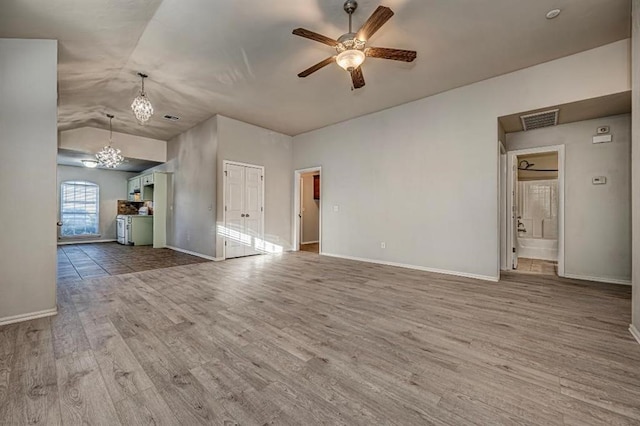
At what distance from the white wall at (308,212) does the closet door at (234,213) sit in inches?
114

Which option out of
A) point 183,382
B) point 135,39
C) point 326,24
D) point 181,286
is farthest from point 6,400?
point 326,24

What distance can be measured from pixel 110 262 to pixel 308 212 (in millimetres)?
5438

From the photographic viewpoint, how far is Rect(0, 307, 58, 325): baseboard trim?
2.53m

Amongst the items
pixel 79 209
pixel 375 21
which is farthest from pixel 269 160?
pixel 79 209

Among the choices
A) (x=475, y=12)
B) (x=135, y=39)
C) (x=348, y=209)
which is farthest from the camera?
(x=348, y=209)

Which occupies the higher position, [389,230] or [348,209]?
[348,209]

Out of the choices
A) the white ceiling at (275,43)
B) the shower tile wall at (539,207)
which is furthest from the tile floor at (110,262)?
the shower tile wall at (539,207)

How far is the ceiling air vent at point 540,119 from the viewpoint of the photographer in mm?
3945

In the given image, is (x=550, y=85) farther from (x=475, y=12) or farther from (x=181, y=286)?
(x=181, y=286)

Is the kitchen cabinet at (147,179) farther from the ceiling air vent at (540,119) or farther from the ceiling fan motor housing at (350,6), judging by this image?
the ceiling air vent at (540,119)

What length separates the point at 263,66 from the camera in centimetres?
373

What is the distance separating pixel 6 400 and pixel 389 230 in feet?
16.2

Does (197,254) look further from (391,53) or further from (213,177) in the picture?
(391,53)

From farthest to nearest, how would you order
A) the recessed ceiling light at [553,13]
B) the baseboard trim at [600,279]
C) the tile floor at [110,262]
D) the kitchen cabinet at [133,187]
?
the kitchen cabinet at [133,187] < the tile floor at [110,262] < the baseboard trim at [600,279] < the recessed ceiling light at [553,13]
